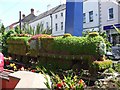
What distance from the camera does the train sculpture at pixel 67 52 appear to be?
10641mm

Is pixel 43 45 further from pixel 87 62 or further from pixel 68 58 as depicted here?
pixel 87 62

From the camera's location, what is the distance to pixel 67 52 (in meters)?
12.2

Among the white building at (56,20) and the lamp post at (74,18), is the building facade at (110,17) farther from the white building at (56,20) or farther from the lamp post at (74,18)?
the lamp post at (74,18)

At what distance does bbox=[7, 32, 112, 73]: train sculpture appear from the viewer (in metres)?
10.6

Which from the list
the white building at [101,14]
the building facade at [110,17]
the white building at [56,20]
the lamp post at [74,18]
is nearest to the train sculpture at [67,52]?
the lamp post at [74,18]

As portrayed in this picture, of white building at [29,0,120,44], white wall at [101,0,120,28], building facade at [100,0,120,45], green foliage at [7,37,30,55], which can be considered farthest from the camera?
white wall at [101,0,120,28]

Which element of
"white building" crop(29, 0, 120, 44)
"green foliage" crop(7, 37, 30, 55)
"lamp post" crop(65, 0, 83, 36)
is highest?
"white building" crop(29, 0, 120, 44)

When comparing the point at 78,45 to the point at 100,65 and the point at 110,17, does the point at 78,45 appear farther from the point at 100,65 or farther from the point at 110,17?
the point at 110,17

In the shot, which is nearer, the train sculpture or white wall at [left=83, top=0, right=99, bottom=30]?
the train sculpture

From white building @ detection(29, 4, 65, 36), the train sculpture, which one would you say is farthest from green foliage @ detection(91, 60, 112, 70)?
white building @ detection(29, 4, 65, 36)

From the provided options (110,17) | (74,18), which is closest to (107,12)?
(110,17)

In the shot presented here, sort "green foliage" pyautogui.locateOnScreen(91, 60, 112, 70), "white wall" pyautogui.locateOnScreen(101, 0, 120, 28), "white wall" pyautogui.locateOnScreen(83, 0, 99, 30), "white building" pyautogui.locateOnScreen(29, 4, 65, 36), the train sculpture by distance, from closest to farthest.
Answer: "green foliage" pyautogui.locateOnScreen(91, 60, 112, 70) → the train sculpture → "white wall" pyautogui.locateOnScreen(101, 0, 120, 28) → "white wall" pyautogui.locateOnScreen(83, 0, 99, 30) → "white building" pyautogui.locateOnScreen(29, 4, 65, 36)

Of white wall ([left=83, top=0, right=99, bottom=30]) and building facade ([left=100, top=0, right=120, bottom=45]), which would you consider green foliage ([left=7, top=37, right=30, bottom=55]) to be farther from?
white wall ([left=83, top=0, right=99, bottom=30])

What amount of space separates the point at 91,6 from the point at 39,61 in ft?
64.1
